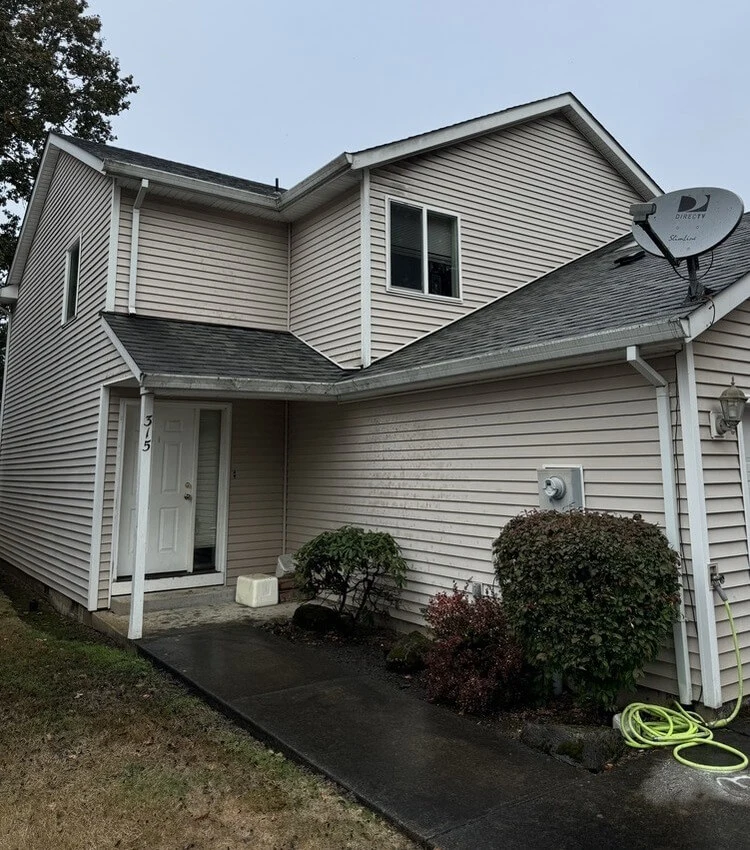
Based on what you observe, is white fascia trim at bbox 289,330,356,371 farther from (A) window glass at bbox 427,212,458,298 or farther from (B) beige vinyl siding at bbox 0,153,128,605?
(B) beige vinyl siding at bbox 0,153,128,605

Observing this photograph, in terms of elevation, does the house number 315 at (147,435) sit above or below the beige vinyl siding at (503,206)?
→ below

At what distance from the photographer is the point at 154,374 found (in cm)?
582

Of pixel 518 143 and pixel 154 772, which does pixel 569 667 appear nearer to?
pixel 154 772

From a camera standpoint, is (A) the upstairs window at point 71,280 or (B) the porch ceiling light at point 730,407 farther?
(A) the upstairs window at point 71,280

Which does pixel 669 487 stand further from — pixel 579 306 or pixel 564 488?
pixel 579 306

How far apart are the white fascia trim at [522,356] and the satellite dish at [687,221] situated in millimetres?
979

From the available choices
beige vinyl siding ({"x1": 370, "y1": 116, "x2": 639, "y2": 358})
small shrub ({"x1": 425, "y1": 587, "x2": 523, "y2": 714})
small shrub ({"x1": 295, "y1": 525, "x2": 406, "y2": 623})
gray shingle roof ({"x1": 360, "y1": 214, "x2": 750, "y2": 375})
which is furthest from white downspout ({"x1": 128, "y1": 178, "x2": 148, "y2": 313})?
small shrub ({"x1": 425, "y1": 587, "x2": 523, "y2": 714})

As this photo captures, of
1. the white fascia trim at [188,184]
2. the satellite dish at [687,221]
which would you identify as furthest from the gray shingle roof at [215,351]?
the satellite dish at [687,221]

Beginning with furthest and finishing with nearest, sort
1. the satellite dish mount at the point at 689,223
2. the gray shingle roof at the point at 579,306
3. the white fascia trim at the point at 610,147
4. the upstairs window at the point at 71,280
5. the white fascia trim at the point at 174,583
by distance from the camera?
the white fascia trim at the point at 610,147 < the upstairs window at the point at 71,280 < the white fascia trim at the point at 174,583 < the gray shingle roof at the point at 579,306 < the satellite dish mount at the point at 689,223

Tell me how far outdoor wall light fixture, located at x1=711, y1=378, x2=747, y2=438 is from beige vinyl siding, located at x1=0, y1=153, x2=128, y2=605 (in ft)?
18.3

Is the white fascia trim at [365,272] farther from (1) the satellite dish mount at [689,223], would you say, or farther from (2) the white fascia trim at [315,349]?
(1) the satellite dish mount at [689,223]

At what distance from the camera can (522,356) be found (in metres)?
4.81

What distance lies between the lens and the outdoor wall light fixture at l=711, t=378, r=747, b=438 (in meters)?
4.21

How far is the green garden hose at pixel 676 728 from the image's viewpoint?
11.7 feet
